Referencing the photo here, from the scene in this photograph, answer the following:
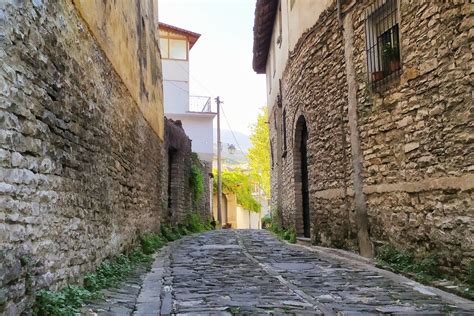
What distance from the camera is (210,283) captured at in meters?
5.43

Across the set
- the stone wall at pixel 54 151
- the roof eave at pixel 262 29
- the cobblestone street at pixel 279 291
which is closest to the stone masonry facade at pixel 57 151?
the stone wall at pixel 54 151

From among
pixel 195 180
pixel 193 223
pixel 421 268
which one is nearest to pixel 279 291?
pixel 421 268

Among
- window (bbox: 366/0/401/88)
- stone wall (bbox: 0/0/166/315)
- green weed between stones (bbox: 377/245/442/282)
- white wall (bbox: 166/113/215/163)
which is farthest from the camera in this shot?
white wall (bbox: 166/113/215/163)

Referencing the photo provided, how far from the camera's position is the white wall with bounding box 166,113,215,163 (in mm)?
25672

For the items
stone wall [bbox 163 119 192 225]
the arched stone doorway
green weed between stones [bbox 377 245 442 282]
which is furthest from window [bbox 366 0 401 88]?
stone wall [bbox 163 119 192 225]

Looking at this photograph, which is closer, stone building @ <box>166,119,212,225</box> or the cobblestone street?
the cobblestone street

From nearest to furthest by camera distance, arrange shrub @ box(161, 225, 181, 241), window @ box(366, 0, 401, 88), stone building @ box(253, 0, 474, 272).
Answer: stone building @ box(253, 0, 474, 272), window @ box(366, 0, 401, 88), shrub @ box(161, 225, 181, 241)

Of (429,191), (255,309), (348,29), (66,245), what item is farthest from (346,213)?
(66,245)

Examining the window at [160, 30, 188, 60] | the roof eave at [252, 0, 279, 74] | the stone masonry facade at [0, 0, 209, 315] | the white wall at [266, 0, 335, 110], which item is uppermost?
the window at [160, 30, 188, 60]

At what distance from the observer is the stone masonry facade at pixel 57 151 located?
3.10m

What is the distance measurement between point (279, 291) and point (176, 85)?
2103 centimetres

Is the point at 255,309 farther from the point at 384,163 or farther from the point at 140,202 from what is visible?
the point at 140,202

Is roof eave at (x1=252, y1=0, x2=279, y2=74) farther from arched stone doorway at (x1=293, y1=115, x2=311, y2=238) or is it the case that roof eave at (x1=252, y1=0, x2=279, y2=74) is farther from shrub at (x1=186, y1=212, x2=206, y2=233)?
shrub at (x1=186, y1=212, x2=206, y2=233)

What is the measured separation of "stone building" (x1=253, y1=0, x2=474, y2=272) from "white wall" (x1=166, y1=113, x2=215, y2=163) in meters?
14.5
